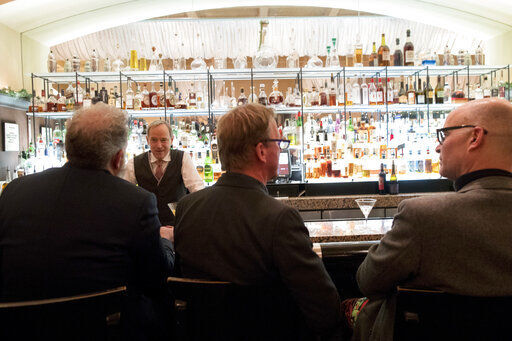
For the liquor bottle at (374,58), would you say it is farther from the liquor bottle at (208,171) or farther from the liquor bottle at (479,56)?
the liquor bottle at (208,171)

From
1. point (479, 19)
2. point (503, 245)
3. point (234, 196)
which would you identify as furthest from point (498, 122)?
point (479, 19)

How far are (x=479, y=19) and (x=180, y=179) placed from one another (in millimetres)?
4350

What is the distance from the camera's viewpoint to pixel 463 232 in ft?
3.78

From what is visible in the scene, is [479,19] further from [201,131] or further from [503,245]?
[503,245]

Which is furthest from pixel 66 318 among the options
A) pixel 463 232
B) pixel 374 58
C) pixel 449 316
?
pixel 374 58

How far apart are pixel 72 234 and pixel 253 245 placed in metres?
0.54

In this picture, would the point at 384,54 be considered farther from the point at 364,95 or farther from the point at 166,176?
the point at 166,176

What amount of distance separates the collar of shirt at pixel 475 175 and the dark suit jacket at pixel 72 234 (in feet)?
3.24

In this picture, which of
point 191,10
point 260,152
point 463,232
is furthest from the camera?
point 191,10

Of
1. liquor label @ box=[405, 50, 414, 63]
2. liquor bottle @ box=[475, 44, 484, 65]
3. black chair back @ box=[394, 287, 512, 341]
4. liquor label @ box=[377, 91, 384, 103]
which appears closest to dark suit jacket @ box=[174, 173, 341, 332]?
black chair back @ box=[394, 287, 512, 341]

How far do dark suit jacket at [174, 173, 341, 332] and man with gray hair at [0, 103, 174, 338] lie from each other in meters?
0.18

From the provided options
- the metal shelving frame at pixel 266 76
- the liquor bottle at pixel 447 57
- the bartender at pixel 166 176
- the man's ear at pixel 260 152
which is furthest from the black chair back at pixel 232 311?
the liquor bottle at pixel 447 57

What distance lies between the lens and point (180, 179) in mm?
3641

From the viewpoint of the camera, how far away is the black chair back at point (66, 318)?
3.45 ft
